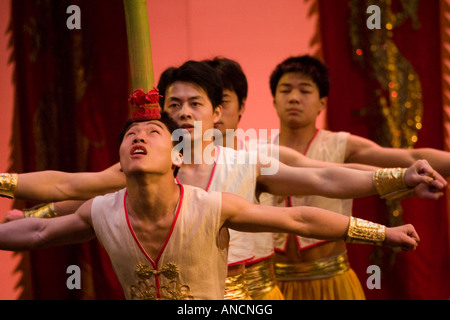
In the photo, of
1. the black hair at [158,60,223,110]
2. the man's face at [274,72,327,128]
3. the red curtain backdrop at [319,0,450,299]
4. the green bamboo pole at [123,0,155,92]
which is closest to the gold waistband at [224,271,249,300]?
the black hair at [158,60,223,110]

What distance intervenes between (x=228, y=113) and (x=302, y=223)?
3.89 ft

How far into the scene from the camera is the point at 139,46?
7.20 ft

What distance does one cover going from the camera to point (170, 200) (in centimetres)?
220

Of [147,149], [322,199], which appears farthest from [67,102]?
[147,149]

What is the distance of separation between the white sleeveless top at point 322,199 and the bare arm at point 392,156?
6 centimetres

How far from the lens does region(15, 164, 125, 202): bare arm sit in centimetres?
261

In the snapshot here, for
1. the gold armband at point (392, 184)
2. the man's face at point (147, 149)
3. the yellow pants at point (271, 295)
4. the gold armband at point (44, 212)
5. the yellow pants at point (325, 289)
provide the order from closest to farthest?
1. the man's face at point (147, 149)
2. the gold armband at point (392, 184)
3. the gold armband at point (44, 212)
4. the yellow pants at point (271, 295)
5. the yellow pants at point (325, 289)

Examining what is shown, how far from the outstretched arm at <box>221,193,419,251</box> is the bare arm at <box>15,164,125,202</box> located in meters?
0.71

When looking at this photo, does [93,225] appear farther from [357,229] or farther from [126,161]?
[357,229]

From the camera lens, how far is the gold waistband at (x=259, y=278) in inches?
118

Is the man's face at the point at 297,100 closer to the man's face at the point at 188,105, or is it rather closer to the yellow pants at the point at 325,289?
the yellow pants at the point at 325,289

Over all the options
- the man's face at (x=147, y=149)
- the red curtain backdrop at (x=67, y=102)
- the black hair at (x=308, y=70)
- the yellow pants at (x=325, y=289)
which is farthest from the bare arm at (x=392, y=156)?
the red curtain backdrop at (x=67, y=102)

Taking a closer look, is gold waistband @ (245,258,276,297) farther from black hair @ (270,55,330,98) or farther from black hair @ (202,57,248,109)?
black hair @ (270,55,330,98)

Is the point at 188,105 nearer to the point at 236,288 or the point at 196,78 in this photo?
the point at 196,78
